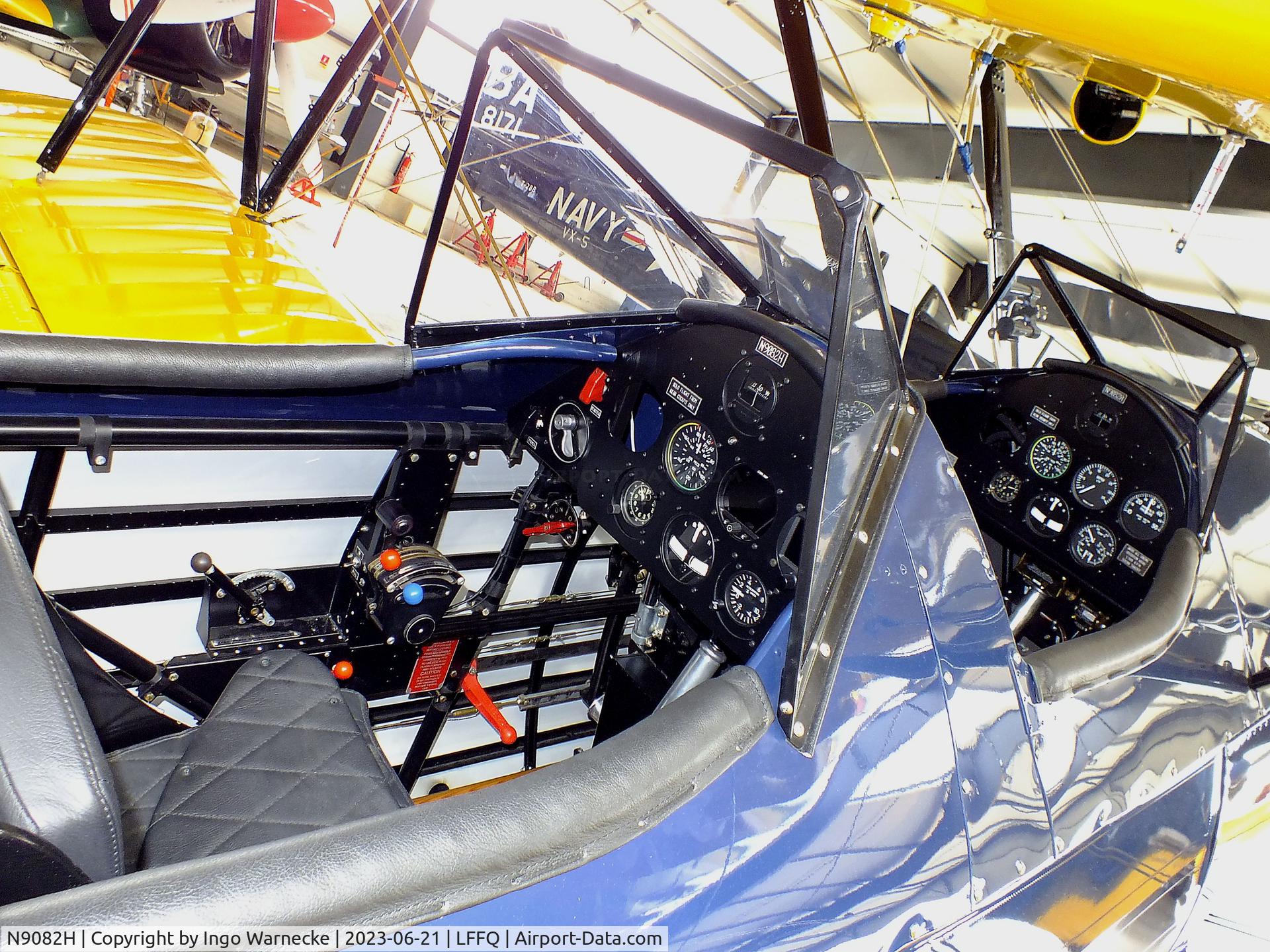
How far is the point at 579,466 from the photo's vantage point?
2.20 m

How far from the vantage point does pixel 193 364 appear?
166 cm

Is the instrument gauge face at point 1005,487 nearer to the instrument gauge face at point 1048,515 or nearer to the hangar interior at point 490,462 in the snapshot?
the instrument gauge face at point 1048,515

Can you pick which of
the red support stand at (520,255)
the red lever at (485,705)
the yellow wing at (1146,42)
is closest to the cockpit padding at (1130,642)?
the yellow wing at (1146,42)

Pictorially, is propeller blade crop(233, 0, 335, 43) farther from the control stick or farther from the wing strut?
the control stick

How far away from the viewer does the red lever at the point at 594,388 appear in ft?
7.18

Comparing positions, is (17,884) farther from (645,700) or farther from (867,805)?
(645,700)

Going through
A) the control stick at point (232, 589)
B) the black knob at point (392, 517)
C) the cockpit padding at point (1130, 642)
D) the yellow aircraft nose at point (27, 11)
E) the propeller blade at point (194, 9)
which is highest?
the propeller blade at point (194, 9)

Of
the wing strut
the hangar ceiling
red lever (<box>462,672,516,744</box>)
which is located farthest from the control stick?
the hangar ceiling

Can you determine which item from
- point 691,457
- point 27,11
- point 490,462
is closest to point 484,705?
point 490,462

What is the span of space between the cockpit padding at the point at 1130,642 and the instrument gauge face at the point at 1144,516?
0.36 metres

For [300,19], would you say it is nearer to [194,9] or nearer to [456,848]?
[194,9]

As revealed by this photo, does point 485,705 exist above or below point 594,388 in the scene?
below

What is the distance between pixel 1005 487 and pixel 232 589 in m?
2.20

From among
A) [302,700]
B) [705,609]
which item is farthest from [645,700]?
[302,700]
